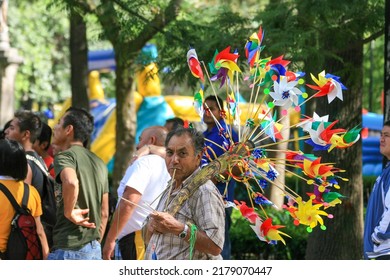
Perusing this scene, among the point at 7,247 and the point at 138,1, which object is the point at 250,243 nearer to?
the point at 138,1

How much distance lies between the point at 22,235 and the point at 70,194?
42 centimetres

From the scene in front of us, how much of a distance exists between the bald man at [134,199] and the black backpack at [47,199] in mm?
438

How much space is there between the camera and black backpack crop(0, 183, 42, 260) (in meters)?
6.23

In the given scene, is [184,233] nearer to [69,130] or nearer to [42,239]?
[42,239]

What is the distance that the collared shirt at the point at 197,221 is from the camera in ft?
16.2

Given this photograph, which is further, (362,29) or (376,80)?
(376,80)

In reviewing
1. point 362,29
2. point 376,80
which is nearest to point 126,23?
point 362,29

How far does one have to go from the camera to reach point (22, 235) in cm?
627

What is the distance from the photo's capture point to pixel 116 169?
13.6 meters

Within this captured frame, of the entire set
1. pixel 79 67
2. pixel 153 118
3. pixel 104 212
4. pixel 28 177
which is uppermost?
pixel 79 67

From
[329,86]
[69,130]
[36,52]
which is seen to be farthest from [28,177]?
[36,52]

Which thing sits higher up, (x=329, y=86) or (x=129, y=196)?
(x=329, y=86)

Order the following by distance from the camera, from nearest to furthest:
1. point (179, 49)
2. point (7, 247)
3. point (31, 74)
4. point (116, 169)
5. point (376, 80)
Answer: point (7, 247) < point (179, 49) < point (116, 169) < point (376, 80) < point (31, 74)
